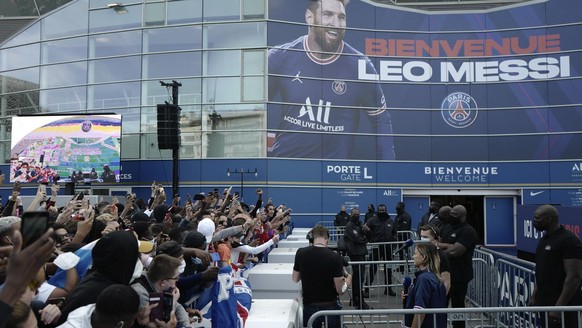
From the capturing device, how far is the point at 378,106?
1022 inches

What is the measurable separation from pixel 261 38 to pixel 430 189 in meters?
11.3

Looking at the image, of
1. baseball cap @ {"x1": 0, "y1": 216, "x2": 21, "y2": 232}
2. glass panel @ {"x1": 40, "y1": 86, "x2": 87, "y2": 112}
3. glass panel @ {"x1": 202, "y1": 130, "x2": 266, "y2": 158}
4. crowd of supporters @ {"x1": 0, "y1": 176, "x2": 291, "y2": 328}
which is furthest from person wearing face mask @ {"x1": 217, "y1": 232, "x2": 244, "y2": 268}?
glass panel @ {"x1": 40, "y1": 86, "x2": 87, "y2": 112}

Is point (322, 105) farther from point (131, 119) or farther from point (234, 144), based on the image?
point (131, 119)

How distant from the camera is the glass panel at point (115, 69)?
86.4 ft

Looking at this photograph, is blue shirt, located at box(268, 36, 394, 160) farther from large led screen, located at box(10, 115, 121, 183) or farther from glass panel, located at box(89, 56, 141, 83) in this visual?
large led screen, located at box(10, 115, 121, 183)

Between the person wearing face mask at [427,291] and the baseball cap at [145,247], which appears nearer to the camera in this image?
the baseball cap at [145,247]

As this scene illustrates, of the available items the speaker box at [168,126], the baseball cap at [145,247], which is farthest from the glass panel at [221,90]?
the baseball cap at [145,247]

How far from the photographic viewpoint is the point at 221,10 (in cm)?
2573

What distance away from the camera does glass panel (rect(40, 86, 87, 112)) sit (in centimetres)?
2692

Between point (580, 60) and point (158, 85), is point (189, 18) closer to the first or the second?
point (158, 85)

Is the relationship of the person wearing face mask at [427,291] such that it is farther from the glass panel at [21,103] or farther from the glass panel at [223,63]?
the glass panel at [21,103]

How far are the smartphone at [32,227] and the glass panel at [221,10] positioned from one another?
2483cm

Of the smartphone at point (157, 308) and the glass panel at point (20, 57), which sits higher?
the glass panel at point (20, 57)

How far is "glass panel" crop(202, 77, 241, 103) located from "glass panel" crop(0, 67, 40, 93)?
995 centimetres
